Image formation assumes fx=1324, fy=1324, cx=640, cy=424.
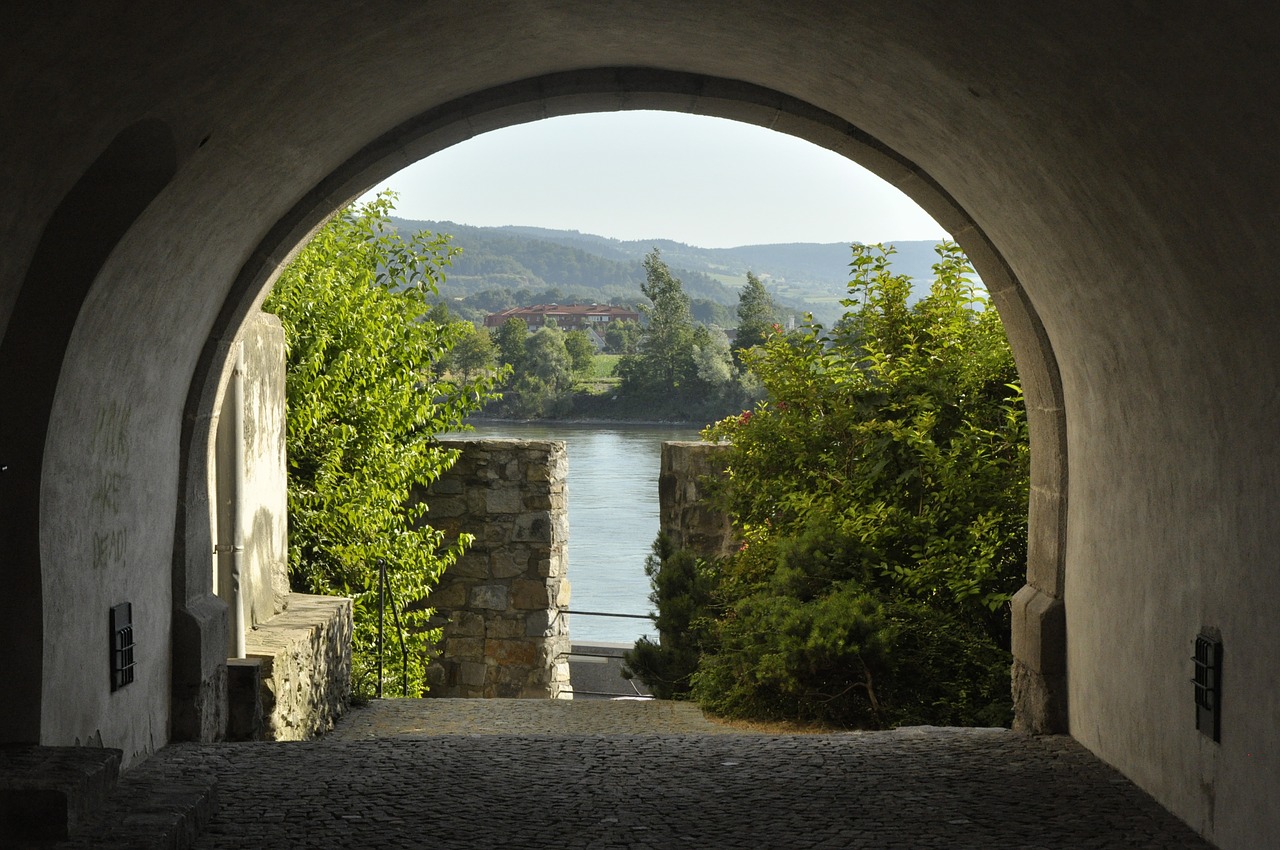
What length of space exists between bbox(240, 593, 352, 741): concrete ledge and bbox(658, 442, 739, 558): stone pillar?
2833 millimetres

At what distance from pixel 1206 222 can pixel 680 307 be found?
19494 mm

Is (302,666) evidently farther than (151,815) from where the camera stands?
Yes

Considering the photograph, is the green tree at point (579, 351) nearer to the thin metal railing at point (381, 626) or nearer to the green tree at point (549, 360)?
the green tree at point (549, 360)

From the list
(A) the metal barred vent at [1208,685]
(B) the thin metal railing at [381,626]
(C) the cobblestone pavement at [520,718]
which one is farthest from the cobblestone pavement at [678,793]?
(B) the thin metal railing at [381,626]

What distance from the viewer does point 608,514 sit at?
1255cm

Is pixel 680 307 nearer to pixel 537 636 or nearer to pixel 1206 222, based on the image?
pixel 537 636

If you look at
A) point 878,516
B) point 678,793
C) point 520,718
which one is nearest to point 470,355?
point 520,718

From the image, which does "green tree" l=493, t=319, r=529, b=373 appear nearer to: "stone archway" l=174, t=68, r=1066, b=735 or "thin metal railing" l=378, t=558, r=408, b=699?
"thin metal railing" l=378, t=558, r=408, b=699

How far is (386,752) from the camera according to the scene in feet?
16.7

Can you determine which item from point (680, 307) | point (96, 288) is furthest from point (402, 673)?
point (680, 307)

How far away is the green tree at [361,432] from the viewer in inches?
351

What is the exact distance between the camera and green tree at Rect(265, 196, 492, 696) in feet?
29.2

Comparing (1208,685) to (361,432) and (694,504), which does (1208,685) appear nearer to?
(694,504)

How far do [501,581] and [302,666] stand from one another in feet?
11.3
